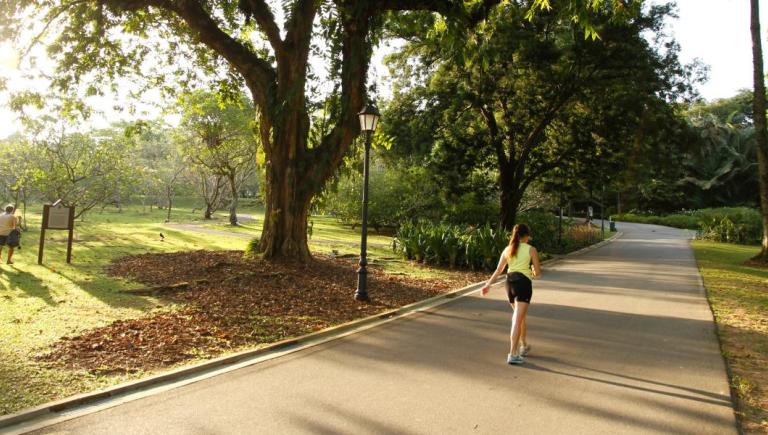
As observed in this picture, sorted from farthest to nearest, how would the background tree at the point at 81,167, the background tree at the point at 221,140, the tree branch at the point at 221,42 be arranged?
1. the background tree at the point at 221,140
2. the background tree at the point at 81,167
3. the tree branch at the point at 221,42

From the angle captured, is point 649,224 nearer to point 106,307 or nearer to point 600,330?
point 600,330

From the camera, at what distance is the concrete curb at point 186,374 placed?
13.8ft

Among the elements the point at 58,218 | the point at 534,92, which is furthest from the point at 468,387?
the point at 534,92

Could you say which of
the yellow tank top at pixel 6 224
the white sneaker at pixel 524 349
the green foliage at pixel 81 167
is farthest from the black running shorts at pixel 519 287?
the green foliage at pixel 81 167

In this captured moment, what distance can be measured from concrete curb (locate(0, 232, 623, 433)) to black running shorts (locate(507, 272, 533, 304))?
2.51 metres

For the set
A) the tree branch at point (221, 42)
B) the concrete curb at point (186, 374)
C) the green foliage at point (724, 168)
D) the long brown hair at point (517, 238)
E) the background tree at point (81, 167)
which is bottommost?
the concrete curb at point (186, 374)

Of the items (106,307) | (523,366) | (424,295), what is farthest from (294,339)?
(424,295)

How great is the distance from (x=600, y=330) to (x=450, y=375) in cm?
344

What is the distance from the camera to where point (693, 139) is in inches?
787

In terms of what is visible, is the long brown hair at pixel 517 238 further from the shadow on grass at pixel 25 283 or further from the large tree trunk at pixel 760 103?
the large tree trunk at pixel 760 103

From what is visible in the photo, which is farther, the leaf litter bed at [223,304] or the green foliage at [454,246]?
the green foliage at [454,246]

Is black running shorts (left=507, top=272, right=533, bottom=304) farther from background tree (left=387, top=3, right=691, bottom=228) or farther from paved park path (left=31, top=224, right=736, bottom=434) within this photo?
background tree (left=387, top=3, right=691, bottom=228)

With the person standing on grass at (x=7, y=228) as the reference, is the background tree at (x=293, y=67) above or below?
above

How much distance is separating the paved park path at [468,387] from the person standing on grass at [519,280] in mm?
230
